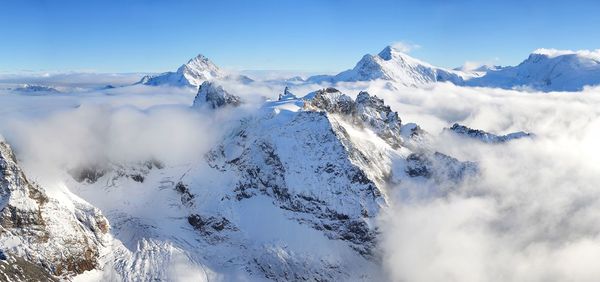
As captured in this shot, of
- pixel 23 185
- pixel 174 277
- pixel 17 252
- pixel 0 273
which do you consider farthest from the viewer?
pixel 174 277

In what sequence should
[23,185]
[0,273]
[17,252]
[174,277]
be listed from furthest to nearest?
[174,277]
[23,185]
[17,252]
[0,273]

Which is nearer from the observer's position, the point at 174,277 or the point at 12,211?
the point at 12,211

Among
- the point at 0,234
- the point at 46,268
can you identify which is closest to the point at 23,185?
the point at 0,234

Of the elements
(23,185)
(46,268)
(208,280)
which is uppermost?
(23,185)

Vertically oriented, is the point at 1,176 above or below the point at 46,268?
above

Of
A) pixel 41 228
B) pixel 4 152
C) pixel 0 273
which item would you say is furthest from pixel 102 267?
pixel 4 152

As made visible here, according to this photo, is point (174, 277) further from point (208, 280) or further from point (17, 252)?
point (17, 252)

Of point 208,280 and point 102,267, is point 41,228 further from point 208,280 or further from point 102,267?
point 208,280
